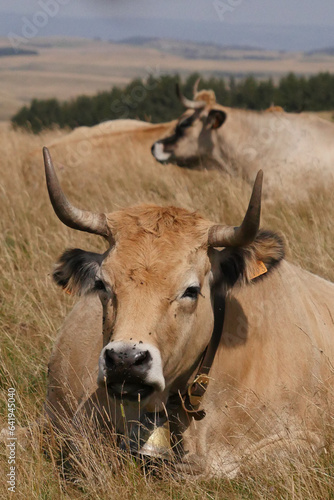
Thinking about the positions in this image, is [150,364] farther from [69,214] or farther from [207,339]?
[69,214]

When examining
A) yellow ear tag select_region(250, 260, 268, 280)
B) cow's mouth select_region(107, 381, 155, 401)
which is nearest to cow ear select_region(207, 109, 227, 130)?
yellow ear tag select_region(250, 260, 268, 280)

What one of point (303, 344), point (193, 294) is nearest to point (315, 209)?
point (303, 344)

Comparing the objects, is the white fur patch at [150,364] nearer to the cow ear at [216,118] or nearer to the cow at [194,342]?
the cow at [194,342]

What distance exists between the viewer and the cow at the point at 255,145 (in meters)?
9.73

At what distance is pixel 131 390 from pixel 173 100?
38.2m

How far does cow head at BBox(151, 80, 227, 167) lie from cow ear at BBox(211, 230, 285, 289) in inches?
314

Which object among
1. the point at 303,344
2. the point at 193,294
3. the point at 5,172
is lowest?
the point at 5,172

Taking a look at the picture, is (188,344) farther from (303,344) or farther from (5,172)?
(5,172)

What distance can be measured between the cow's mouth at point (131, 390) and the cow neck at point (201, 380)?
2.03 feet

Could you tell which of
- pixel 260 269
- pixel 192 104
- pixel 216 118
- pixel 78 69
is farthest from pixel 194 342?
pixel 78 69

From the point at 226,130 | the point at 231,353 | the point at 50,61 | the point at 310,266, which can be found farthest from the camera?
the point at 50,61

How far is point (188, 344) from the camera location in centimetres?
352

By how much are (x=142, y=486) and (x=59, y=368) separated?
125 centimetres

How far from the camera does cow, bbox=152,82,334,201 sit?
31.9ft
